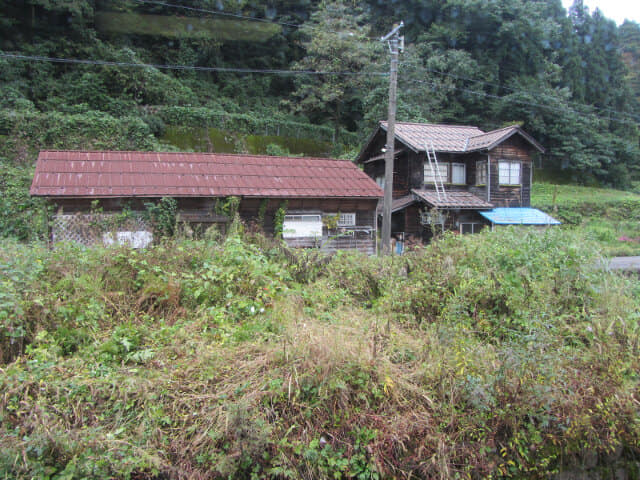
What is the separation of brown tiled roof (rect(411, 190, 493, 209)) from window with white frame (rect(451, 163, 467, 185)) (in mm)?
753

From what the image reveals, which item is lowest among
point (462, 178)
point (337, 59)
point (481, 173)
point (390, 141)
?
point (462, 178)

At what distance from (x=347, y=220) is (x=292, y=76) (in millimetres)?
23474

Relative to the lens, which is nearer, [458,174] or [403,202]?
[403,202]

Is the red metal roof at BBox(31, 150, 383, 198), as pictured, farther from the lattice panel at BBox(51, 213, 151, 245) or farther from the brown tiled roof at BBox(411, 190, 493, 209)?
the brown tiled roof at BBox(411, 190, 493, 209)

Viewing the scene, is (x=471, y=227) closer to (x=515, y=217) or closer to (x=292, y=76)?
(x=515, y=217)

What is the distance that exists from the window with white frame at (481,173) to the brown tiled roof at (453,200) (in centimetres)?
74

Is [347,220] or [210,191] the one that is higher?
[210,191]

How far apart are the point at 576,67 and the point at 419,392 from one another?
148 feet

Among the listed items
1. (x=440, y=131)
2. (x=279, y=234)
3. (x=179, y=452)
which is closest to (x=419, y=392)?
(x=179, y=452)

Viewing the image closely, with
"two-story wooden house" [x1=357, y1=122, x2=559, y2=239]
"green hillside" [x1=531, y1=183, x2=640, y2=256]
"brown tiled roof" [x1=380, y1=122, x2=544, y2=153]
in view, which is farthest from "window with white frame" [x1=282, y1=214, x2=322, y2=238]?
"green hillside" [x1=531, y1=183, x2=640, y2=256]

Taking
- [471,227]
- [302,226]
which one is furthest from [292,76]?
[302,226]

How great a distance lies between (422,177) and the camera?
59.4 ft

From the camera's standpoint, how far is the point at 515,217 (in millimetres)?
17750

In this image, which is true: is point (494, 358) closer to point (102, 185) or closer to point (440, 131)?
point (102, 185)
